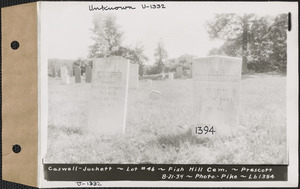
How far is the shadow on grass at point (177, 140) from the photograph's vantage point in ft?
11.9

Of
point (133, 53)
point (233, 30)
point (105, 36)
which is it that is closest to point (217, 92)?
point (233, 30)

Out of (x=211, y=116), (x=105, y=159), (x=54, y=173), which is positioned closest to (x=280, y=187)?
(x=211, y=116)

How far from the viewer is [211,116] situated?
385 centimetres

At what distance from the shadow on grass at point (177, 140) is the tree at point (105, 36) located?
1.24 metres

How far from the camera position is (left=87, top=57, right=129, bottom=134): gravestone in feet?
12.8

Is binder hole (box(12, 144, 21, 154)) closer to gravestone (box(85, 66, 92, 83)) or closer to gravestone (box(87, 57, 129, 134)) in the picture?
gravestone (box(87, 57, 129, 134))

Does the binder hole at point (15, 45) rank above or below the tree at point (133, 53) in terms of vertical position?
above

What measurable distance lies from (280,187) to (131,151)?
178 centimetres

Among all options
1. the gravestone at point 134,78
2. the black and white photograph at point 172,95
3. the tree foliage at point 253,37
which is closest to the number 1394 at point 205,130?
the black and white photograph at point 172,95
